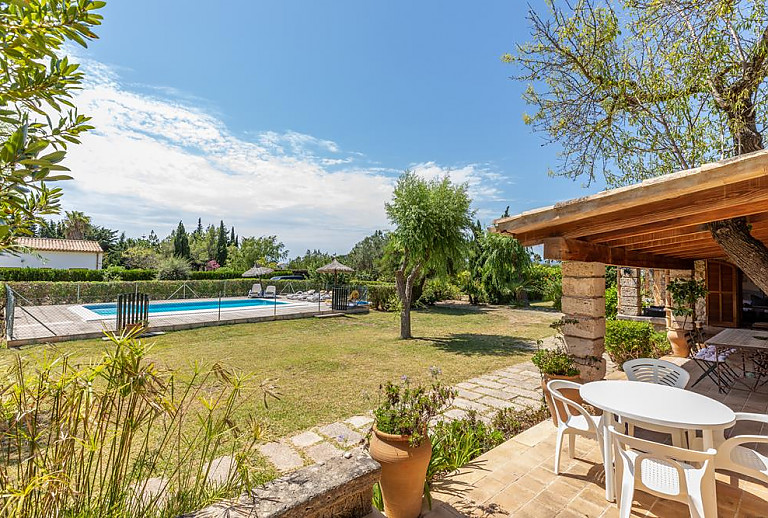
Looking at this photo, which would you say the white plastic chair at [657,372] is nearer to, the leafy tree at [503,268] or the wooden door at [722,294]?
the wooden door at [722,294]

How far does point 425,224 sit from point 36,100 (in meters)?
10.1

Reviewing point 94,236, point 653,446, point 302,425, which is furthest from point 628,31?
point 94,236

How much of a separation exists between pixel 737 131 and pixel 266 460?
28.1ft

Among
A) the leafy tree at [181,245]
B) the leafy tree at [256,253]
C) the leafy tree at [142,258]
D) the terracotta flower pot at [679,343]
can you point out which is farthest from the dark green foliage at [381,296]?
the leafy tree at [181,245]

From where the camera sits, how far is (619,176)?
921 centimetres

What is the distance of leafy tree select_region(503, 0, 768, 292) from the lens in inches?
236

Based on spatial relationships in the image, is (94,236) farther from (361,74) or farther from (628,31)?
(628,31)

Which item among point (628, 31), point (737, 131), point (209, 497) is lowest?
point (209, 497)

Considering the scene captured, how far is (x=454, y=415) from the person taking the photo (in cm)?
538

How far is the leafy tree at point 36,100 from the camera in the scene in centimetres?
127

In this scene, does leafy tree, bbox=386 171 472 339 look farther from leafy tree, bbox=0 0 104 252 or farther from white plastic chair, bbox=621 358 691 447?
leafy tree, bbox=0 0 104 252

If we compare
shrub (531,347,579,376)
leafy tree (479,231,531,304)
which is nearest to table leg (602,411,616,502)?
shrub (531,347,579,376)

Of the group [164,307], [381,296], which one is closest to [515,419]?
[381,296]

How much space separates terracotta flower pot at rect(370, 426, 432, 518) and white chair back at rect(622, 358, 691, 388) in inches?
134
